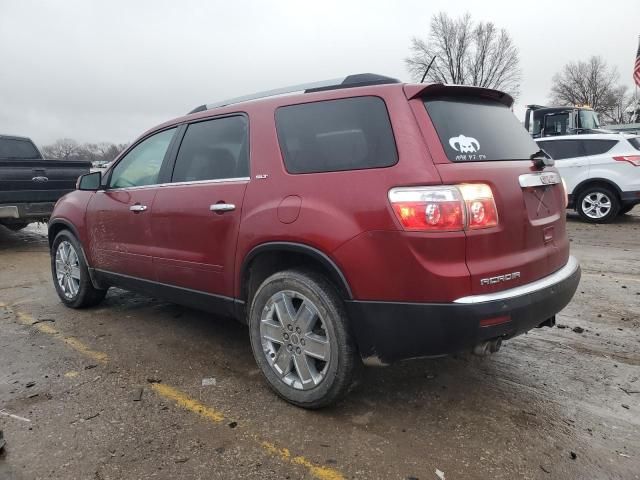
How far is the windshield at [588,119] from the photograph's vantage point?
1599 centimetres

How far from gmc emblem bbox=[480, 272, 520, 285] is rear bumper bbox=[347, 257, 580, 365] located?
6cm

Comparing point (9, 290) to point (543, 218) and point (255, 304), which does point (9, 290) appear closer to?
point (255, 304)

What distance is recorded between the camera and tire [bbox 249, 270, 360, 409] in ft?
8.85

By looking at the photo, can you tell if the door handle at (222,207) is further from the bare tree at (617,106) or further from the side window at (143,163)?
the bare tree at (617,106)

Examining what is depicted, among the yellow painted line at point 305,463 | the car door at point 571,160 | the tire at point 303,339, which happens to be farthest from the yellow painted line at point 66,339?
the car door at point 571,160

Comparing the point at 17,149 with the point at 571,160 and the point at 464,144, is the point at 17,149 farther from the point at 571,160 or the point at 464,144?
the point at 571,160

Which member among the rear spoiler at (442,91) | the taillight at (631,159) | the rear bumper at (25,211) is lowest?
the rear bumper at (25,211)

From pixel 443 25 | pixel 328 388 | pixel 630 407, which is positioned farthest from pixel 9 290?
pixel 443 25

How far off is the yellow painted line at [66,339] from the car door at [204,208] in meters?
0.71

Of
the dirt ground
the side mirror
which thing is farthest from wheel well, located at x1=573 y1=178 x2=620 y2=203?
the side mirror

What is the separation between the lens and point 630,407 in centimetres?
287

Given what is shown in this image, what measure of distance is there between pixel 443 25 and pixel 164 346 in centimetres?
4494

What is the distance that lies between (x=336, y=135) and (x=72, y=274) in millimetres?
3454

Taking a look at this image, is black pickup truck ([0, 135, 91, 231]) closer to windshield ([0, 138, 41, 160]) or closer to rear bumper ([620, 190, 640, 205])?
windshield ([0, 138, 41, 160])
